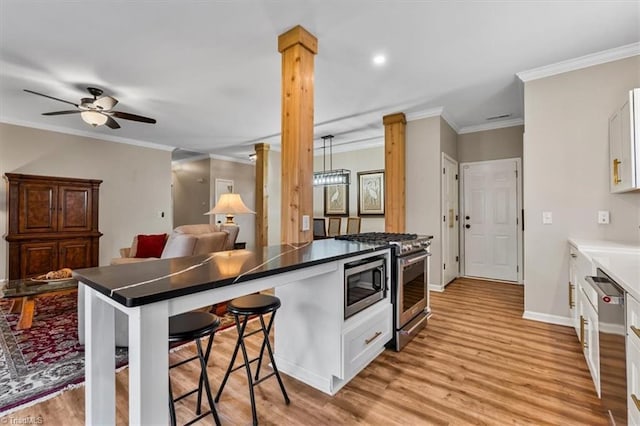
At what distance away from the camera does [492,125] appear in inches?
195

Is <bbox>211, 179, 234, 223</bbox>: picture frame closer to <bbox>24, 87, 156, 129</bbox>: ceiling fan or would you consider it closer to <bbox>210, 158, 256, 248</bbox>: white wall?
<bbox>210, 158, 256, 248</bbox>: white wall

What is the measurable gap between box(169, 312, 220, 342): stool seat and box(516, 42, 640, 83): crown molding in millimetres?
3843

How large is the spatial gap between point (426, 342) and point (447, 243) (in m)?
2.37

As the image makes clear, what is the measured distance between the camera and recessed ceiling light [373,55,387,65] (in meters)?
2.96

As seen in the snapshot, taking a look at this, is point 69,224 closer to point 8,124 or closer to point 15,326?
point 8,124

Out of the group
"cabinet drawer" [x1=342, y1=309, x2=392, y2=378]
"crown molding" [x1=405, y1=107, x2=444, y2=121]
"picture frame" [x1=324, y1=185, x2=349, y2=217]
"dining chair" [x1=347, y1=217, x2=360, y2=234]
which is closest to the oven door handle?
"cabinet drawer" [x1=342, y1=309, x2=392, y2=378]

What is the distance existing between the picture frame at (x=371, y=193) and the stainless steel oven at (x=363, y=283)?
4.04 m

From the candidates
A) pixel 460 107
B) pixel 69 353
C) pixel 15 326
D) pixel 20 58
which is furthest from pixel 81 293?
pixel 460 107

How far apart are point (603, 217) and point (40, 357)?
→ 16.7 ft

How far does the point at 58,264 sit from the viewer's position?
4895 mm

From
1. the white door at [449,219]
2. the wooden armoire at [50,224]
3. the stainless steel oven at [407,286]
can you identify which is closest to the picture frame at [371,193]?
the white door at [449,219]

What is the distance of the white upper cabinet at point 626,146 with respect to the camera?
220cm

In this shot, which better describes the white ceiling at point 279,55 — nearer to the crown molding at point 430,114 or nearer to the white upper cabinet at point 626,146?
the crown molding at point 430,114

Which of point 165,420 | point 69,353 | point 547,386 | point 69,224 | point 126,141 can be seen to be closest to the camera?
point 165,420
